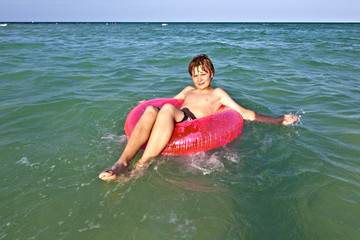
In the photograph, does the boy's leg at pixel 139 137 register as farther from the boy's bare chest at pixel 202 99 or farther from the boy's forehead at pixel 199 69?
Answer: the boy's forehead at pixel 199 69

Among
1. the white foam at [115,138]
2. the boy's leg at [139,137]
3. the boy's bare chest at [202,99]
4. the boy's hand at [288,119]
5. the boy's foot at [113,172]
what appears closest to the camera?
the boy's foot at [113,172]

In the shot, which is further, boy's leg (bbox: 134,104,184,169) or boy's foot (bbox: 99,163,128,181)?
boy's leg (bbox: 134,104,184,169)

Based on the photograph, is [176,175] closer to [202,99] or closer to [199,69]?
[202,99]

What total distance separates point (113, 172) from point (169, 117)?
0.85 m

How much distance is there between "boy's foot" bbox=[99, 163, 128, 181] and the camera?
2287 millimetres

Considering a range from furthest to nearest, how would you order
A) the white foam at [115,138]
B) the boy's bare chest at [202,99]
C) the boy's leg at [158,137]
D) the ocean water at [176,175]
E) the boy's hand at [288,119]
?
1. the boy's hand at [288,119]
2. the boy's bare chest at [202,99]
3. the white foam at [115,138]
4. the boy's leg at [158,137]
5. the ocean water at [176,175]

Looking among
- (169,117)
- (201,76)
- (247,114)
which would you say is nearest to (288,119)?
(247,114)

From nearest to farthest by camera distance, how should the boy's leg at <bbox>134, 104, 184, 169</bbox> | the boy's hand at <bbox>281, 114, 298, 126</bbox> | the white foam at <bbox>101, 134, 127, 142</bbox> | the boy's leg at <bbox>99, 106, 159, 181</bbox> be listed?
the boy's leg at <bbox>99, 106, 159, 181</bbox>
the boy's leg at <bbox>134, 104, 184, 169</bbox>
the white foam at <bbox>101, 134, 127, 142</bbox>
the boy's hand at <bbox>281, 114, 298, 126</bbox>

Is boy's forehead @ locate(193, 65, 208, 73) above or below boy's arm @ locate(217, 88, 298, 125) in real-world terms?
above

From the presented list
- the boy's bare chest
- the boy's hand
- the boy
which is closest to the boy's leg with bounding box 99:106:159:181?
the boy

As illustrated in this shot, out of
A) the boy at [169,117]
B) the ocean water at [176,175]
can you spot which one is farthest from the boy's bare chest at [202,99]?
the ocean water at [176,175]

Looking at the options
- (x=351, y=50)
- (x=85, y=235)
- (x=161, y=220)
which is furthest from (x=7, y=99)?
(x=351, y=50)

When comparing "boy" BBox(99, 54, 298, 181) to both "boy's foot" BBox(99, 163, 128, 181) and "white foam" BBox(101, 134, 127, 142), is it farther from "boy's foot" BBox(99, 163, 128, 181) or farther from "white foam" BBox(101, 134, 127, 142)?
"white foam" BBox(101, 134, 127, 142)

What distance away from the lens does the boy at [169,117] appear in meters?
2.62
